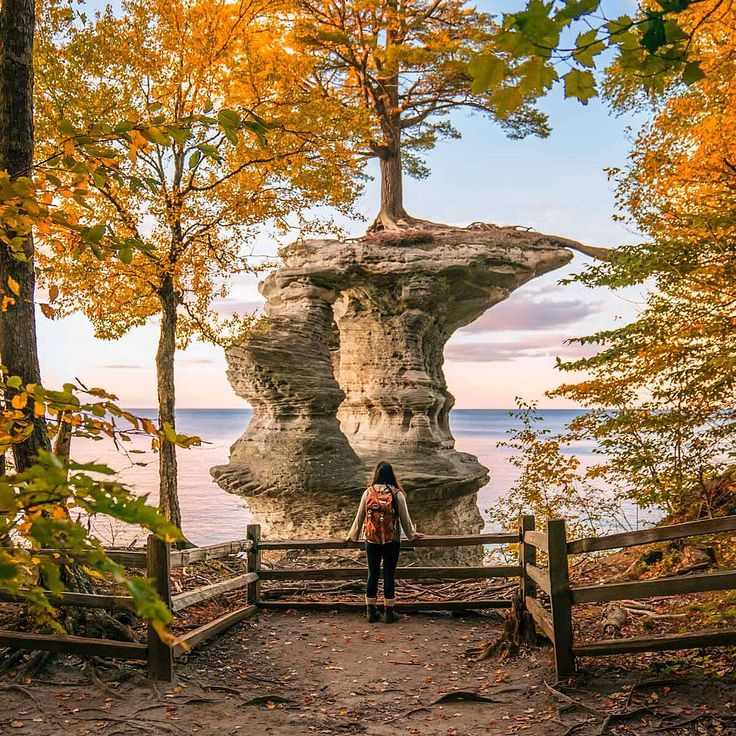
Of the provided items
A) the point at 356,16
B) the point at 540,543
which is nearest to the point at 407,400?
the point at 356,16

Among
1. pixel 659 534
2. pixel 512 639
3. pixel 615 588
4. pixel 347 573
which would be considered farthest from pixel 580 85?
pixel 347 573

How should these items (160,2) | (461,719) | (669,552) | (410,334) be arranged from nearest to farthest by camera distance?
(461,719)
(669,552)
(160,2)
(410,334)

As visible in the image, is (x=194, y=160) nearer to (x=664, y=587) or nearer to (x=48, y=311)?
(x=48, y=311)

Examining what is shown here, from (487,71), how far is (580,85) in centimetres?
44

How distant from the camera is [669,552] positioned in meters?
9.06

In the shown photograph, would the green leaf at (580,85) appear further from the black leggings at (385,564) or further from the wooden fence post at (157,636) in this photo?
the black leggings at (385,564)

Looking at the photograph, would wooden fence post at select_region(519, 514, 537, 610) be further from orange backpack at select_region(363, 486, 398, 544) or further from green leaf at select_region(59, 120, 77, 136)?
green leaf at select_region(59, 120, 77, 136)

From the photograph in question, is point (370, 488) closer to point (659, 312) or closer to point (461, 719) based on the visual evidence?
point (461, 719)

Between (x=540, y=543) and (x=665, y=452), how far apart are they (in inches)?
148

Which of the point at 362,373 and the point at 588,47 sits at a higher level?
the point at 588,47

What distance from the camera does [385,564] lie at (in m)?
8.33

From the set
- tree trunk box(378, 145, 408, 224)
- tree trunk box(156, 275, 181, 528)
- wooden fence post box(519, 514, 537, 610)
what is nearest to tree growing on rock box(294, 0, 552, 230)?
tree trunk box(378, 145, 408, 224)

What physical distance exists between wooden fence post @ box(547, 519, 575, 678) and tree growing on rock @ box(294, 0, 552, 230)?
15.7 m

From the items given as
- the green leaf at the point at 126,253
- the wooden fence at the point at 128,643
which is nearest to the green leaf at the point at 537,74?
the green leaf at the point at 126,253
